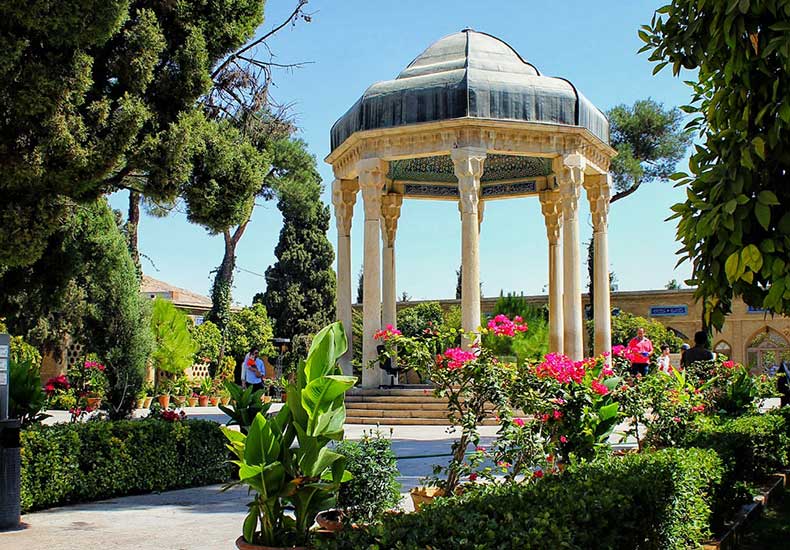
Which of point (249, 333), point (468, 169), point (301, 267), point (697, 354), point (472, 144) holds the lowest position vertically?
point (697, 354)

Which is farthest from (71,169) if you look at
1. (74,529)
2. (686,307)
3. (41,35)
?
(686,307)

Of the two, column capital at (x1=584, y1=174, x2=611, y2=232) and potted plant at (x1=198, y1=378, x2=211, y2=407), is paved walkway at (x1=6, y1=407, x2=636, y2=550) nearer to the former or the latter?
column capital at (x1=584, y1=174, x2=611, y2=232)

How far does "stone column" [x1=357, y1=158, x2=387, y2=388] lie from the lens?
650 inches

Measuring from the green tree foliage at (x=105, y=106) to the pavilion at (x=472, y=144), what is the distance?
5.28 meters

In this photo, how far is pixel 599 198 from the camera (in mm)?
18141

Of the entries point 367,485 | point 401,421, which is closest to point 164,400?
point 401,421

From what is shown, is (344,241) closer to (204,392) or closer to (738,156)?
(204,392)

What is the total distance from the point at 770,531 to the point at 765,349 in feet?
84.8

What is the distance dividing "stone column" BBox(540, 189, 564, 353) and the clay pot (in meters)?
12.6

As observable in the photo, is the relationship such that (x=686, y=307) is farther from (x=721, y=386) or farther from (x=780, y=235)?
(x=780, y=235)

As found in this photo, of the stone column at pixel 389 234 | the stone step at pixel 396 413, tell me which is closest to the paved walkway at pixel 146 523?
the stone step at pixel 396 413

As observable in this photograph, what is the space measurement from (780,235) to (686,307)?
28041 mm

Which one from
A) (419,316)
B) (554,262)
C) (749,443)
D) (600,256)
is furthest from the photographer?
(419,316)

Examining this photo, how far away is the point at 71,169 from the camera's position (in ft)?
29.5
